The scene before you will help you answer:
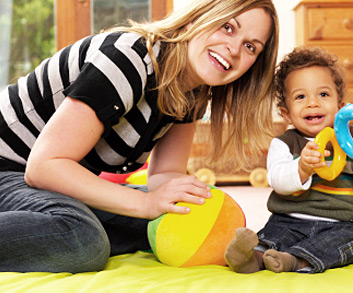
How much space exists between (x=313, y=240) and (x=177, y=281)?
0.32m

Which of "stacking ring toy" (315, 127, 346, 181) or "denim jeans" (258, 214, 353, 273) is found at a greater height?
"stacking ring toy" (315, 127, 346, 181)

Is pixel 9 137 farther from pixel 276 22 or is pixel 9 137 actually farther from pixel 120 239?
pixel 276 22

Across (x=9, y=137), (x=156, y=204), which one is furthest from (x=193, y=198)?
(x=9, y=137)

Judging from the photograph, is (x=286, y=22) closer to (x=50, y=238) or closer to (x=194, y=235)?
(x=194, y=235)

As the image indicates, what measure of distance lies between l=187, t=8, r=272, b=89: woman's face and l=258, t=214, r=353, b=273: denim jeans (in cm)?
36

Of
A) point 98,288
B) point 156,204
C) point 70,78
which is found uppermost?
point 70,78

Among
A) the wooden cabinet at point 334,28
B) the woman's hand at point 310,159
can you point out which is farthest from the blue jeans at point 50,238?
the wooden cabinet at point 334,28

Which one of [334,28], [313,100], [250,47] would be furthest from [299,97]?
[334,28]

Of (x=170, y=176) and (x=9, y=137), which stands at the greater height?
(x=9, y=137)

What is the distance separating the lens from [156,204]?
37.5 inches

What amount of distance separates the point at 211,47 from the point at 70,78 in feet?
1.05

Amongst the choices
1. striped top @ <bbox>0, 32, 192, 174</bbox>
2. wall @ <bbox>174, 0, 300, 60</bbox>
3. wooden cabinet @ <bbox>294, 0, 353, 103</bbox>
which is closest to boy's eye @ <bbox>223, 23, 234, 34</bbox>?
striped top @ <bbox>0, 32, 192, 174</bbox>

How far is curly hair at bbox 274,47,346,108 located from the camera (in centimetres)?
115

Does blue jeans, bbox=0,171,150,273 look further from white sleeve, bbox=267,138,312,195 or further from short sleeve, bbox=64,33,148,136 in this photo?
white sleeve, bbox=267,138,312,195
